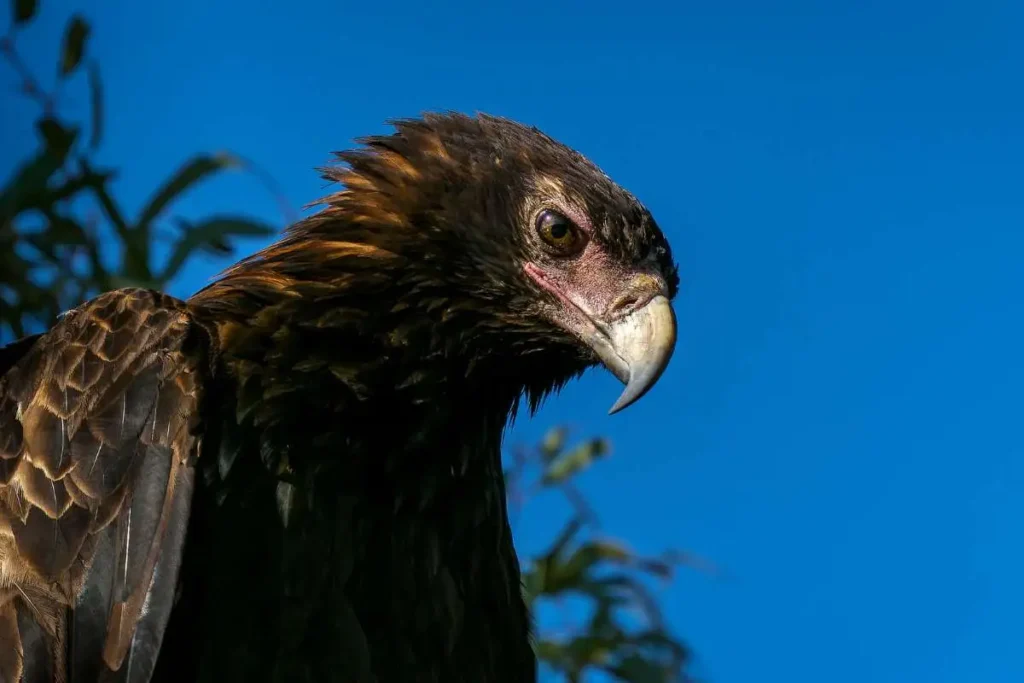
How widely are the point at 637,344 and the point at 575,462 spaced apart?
283cm

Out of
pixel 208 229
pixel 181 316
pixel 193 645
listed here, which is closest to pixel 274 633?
pixel 193 645

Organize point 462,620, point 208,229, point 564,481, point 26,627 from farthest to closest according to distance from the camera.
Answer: point 564,481, point 208,229, point 462,620, point 26,627

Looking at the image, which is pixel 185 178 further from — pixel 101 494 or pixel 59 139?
pixel 101 494

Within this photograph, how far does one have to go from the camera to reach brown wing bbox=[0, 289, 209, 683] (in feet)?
9.57

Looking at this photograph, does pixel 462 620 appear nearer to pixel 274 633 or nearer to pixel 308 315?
pixel 274 633

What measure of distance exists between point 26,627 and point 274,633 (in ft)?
1.81

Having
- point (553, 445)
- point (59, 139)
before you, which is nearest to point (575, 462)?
point (553, 445)

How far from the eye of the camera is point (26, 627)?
2959 mm

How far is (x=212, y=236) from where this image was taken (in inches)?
203

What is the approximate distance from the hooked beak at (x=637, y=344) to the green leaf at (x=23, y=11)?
10.4 feet

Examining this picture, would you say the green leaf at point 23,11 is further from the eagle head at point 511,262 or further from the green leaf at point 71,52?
the eagle head at point 511,262

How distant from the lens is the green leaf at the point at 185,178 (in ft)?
17.7

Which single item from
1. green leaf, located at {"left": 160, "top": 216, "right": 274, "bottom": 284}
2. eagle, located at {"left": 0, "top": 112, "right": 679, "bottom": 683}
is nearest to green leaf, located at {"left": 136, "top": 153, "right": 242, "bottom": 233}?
green leaf, located at {"left": 160, "top": 216, "right": 274, "bottom": 284}

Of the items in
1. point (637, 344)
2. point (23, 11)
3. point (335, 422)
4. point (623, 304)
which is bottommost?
point (335, 422)
